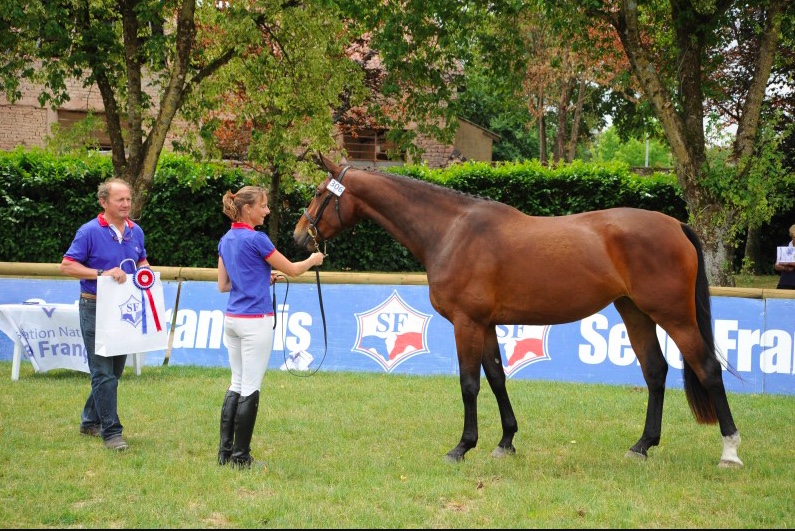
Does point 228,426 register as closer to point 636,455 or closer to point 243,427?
point 243,427

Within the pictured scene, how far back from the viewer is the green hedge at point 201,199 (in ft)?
51.6

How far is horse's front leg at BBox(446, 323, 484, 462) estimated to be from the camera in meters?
5.78

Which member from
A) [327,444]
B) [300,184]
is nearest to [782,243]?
[300,184]

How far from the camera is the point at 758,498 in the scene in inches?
186

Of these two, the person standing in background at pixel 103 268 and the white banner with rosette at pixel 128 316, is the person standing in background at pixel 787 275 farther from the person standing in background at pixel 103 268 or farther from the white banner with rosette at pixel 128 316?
the person standing in background at pixel 103 268

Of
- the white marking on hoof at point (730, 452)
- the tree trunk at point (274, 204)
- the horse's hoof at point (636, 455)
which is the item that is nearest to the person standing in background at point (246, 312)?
the horse's hoof at point (636, 455)

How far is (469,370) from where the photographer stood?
581 centimetres

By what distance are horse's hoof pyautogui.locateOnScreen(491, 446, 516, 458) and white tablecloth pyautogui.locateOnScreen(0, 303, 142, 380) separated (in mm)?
5144

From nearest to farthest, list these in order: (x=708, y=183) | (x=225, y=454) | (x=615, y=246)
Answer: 1. (x=225, y=454)
2. (x=615, y=246)
3. (x=708, y=183)

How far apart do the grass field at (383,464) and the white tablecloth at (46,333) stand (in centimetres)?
30

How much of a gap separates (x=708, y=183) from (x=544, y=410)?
5.78 metres

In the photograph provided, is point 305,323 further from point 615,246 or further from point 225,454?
point 615,246

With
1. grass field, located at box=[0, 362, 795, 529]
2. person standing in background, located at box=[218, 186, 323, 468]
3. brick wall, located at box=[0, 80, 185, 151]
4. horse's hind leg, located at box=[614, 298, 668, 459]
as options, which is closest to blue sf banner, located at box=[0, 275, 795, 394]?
grass field, located at box=[0, 362, 795, 529]

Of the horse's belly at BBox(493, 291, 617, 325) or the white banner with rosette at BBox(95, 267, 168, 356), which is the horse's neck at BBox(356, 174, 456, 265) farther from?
the white banner with rosette at BBox(95, 267, 168, 356)
